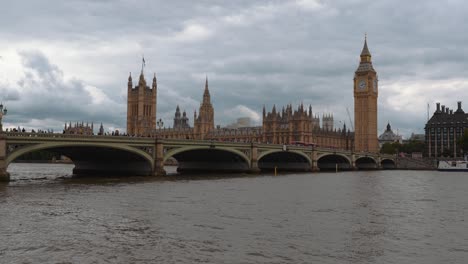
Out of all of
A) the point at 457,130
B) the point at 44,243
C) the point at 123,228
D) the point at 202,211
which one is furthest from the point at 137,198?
the point at 457,130

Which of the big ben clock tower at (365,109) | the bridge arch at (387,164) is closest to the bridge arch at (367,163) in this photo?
the bridge arch at (387,164)

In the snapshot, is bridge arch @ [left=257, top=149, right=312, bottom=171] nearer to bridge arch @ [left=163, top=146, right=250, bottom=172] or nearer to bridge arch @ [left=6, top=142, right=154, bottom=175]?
bridge arch @ [left=163, top=146, right=250, bottom=172]

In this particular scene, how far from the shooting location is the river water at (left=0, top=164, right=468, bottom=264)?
1722cm

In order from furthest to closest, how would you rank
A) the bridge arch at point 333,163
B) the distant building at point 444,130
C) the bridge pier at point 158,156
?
the distant building at point 444,130 < the bridge arch at point 333,163 < the bridge pier at point 158,156

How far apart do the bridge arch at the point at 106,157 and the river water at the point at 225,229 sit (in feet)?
50.6

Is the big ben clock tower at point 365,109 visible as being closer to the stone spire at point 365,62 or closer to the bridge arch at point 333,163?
the stone spire at point 365,62

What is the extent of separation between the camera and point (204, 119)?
18425cm

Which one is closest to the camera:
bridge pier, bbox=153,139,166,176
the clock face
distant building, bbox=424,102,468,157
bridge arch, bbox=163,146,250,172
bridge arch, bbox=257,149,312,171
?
bridge pier, bbox=153,139,166,176

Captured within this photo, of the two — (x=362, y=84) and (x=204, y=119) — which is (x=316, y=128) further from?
(x=204, y=119)

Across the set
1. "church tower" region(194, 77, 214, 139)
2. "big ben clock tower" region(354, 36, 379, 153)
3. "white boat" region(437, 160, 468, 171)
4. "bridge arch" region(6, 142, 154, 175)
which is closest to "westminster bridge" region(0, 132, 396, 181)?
"bridge arch" region(6, 142, 154, 175)

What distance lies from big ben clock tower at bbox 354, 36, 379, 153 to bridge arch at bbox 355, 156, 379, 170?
36.1 m

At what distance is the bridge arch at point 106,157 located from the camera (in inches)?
2008

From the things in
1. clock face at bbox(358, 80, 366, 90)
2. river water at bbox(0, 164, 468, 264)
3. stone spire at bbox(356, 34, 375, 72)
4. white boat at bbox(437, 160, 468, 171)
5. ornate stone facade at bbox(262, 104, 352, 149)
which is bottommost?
river water at bbox(0, 164, 468, 264)

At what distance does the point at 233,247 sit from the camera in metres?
18.4
